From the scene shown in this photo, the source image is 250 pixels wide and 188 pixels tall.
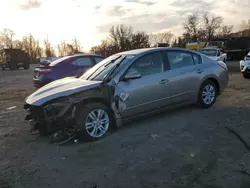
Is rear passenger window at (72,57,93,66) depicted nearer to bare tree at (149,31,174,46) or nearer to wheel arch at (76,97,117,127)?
wheel arch at (76,97,117,127)

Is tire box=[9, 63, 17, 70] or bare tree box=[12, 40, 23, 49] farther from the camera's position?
bare tree box=[12, 40, 23, 49]

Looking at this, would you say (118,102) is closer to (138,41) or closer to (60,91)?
(60,91)

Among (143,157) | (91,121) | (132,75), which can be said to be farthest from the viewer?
(132,75)

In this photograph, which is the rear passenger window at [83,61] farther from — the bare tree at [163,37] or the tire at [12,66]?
the bare tree at [163,37]

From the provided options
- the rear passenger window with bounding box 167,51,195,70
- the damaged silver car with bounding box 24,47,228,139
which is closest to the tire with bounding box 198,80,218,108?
the damaged silver car with bounding box 24,47,228,139

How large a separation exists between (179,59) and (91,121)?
2.54 m

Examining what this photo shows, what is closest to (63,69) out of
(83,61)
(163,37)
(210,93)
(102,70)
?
(83,61)

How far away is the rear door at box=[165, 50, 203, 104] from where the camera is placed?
5.39 meters

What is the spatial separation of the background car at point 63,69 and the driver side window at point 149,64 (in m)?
3.98

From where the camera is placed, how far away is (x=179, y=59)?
564 cm

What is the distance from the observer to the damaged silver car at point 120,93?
440cm

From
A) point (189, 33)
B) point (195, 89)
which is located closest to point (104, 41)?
point (189, 33)

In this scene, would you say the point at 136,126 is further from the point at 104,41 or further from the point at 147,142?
the point at 104,41

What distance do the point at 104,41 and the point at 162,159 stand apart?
175 feet
